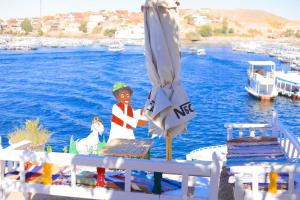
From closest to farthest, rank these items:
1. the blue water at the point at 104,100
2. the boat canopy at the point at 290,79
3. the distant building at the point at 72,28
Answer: the blue water at the point at 104,100 → the boat canopy at the point at 290,79 → the distant building at the point at 72,28

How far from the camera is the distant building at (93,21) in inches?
6856

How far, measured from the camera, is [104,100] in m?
33.4

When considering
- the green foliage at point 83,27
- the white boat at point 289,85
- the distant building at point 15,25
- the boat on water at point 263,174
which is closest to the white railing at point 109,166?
the boat on water at point 263,174

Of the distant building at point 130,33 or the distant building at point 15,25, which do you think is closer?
the distant building at point 130,33

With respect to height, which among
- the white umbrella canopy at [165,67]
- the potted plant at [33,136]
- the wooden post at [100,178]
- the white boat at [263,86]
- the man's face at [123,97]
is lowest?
the white boat at [263,86]

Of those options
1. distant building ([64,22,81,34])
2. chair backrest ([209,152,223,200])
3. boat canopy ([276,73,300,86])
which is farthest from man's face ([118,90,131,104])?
distant building ([64,22,81,34])

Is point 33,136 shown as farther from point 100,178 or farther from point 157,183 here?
point 157,183

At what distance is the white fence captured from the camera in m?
4.12

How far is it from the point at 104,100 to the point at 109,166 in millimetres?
29331

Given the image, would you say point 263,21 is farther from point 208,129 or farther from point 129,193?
point 129,193

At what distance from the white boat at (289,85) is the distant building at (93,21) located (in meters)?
142

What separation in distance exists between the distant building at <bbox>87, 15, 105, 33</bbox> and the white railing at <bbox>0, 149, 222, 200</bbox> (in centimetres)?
17063

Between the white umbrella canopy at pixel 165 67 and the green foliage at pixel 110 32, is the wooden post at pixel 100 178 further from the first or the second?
the green foliage at pixel 110 32

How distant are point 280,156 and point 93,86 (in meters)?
35.3
